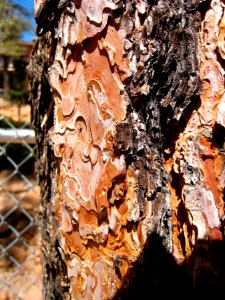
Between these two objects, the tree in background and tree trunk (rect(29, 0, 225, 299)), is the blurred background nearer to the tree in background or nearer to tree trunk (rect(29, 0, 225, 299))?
tree trunk (rect(29, 0, 225, 299))

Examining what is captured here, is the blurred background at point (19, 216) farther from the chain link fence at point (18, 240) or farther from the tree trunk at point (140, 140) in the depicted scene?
the tree trunk at point (140, 140)

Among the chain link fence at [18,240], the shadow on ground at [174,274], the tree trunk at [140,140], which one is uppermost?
the tree trunk at [140,140]

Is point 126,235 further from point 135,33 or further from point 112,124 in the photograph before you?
point 135,33

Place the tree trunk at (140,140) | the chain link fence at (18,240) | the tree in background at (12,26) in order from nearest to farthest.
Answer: the tree trunk at (140,140)
the chain link fence at (18,240)
the tree in background at (12,26)

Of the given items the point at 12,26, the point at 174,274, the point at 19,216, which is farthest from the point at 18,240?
the point at 12,26

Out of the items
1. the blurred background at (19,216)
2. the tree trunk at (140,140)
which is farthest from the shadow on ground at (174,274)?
the blurred background at (19,216)

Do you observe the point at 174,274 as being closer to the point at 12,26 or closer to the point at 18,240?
the point at 18,240

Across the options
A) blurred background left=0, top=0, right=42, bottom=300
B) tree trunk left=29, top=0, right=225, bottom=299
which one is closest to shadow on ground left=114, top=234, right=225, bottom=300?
tree trunk left=29, top=0, right=225, bottom=299

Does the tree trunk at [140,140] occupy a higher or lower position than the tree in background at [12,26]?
lower

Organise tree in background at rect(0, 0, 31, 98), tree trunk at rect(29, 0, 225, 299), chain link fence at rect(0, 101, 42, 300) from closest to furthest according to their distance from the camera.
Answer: tree trunk at rect(29, 0, 225, 299) < chain link fence at rect(0, 101, 42, 300) < tree in background at rect(0, 0, 31, 98)
